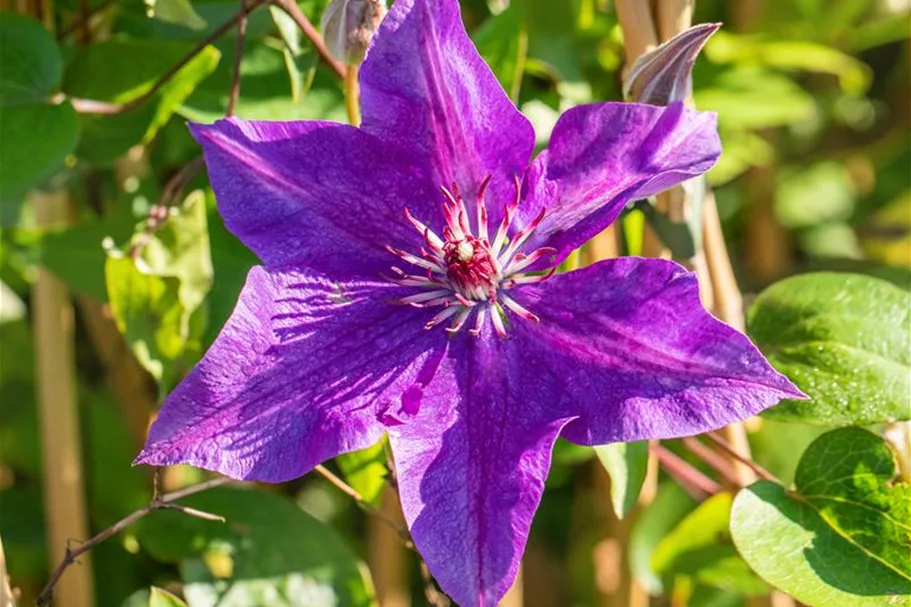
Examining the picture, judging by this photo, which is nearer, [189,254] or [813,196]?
[189,254]

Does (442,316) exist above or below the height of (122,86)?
below

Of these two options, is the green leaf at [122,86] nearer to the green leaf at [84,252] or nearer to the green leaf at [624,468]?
the green leaf at [84,252]

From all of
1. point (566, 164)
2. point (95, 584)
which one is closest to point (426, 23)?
point (566, 164)

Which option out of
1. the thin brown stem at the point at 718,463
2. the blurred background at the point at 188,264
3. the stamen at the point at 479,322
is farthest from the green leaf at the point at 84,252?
the thin brown stem at the point at 718,463

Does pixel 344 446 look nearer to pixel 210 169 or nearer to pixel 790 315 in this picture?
pixel 210 169

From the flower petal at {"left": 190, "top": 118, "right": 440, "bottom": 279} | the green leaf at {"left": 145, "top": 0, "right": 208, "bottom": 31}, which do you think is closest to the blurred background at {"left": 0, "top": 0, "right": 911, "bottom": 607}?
the green leaf at {"left": 145, "top": 0, "right": 208, "bottom": 31}

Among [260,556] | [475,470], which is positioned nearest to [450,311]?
[475,470]

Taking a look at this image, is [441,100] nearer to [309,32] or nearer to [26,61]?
[309,32]
